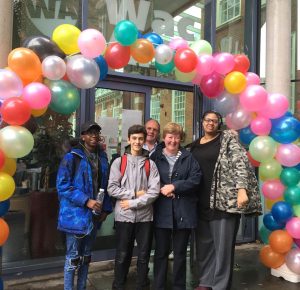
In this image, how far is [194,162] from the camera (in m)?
3.75

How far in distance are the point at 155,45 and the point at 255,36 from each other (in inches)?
131

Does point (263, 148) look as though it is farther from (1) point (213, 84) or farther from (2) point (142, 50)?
(2) point (142, 50)

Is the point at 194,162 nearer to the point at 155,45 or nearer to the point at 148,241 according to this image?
the point at 148,241

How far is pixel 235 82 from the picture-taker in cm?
395

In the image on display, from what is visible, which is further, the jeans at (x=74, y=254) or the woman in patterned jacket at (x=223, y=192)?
the woman in patterned jacket at (x=223, y=192)

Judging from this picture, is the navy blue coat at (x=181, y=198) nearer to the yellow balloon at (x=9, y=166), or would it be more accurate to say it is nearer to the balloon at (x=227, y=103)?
the balloon at (x=227, y=103)

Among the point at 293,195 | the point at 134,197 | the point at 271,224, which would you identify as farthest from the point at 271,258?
the point at 134,197

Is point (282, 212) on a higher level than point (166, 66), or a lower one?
lower

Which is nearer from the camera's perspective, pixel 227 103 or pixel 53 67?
pixel 53 67

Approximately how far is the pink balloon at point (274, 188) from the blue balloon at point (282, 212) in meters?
0.10

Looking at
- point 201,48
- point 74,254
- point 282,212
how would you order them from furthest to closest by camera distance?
point 282,212, point 201,48, point 74,254

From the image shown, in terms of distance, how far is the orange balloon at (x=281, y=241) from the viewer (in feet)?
14.3

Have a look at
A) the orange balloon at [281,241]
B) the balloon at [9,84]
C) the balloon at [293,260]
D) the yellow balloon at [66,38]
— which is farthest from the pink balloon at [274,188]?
the balloon at [9,84]

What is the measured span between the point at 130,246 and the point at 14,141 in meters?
1.62
